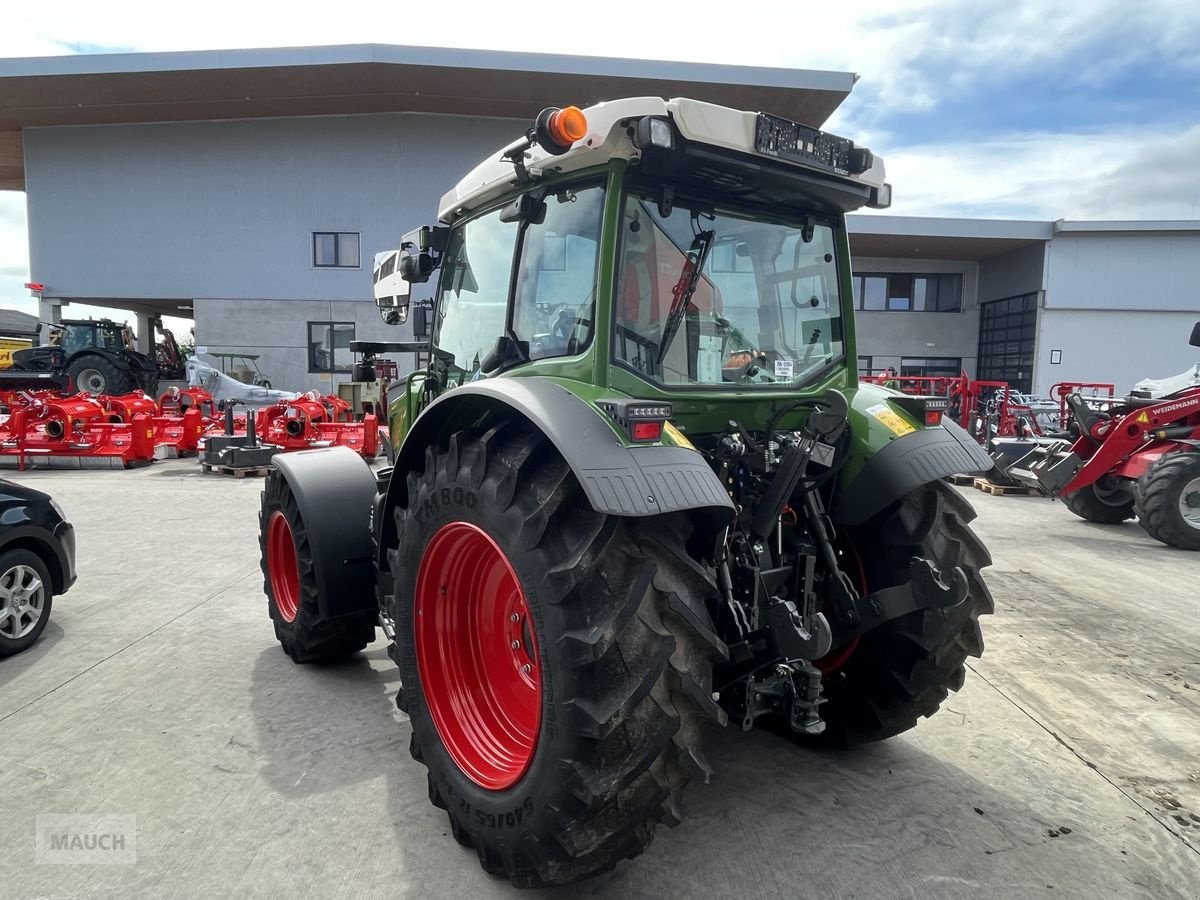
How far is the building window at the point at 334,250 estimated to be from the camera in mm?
21719

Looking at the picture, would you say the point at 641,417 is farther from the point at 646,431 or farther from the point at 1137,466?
the point at 1137,466

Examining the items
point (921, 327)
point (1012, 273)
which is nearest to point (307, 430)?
point (921, 327)

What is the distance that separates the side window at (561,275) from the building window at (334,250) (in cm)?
2044

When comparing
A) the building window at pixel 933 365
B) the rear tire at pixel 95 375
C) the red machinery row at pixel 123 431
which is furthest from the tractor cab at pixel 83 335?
the building window at pixel 933 365

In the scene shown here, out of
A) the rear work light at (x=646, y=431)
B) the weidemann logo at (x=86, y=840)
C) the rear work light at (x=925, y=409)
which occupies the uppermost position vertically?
the rear work light at (x=925, y=409)

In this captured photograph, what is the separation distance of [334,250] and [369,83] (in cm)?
462

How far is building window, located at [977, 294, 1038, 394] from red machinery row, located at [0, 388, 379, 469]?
1972 cm

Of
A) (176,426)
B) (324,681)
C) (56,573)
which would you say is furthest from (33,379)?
(324,681)

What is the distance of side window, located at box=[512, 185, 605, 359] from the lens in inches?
102

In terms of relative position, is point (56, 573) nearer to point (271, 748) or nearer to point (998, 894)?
point (271, 748)

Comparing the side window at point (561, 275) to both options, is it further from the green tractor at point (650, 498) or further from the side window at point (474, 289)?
the side window at point (474, 289)

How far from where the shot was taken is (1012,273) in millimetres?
23875

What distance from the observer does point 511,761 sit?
2.58 meters

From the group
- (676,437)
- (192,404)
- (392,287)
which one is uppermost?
(392,287)
